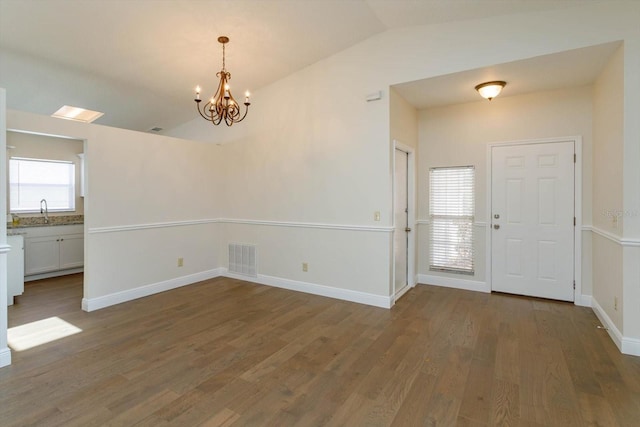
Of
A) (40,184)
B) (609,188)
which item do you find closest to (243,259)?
(40,184)

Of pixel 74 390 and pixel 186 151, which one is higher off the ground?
pixel 186 151

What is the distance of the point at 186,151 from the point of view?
201 inches

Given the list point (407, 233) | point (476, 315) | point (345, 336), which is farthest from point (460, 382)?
point (407, 233)

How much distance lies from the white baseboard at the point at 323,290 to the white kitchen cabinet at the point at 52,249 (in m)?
2.78

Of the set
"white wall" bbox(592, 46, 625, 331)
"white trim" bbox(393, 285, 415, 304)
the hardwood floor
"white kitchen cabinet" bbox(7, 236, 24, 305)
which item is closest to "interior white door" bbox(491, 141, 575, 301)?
"white wall" bbox(592, 46, 625, 331)

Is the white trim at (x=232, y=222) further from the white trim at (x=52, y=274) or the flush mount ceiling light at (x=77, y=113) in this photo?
the white trim at (x=52, y=274)

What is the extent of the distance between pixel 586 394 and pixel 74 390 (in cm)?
362

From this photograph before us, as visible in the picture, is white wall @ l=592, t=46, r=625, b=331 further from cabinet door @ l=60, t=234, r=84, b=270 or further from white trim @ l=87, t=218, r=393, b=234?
cabinet door @ l=60, t=234, r=84, b=270

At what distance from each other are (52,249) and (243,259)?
317 centimetres

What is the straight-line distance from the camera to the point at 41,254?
5.28 m

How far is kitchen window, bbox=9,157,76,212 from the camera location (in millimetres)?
5328

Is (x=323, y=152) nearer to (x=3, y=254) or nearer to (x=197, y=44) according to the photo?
(x=197, y=44)

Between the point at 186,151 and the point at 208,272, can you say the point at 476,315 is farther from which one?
the point at 186,151

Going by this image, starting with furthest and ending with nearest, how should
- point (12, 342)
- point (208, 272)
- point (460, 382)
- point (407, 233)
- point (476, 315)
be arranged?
point (208, 272), point (407, 233), point (476, 315), point (12, 342), point (460, 382)
